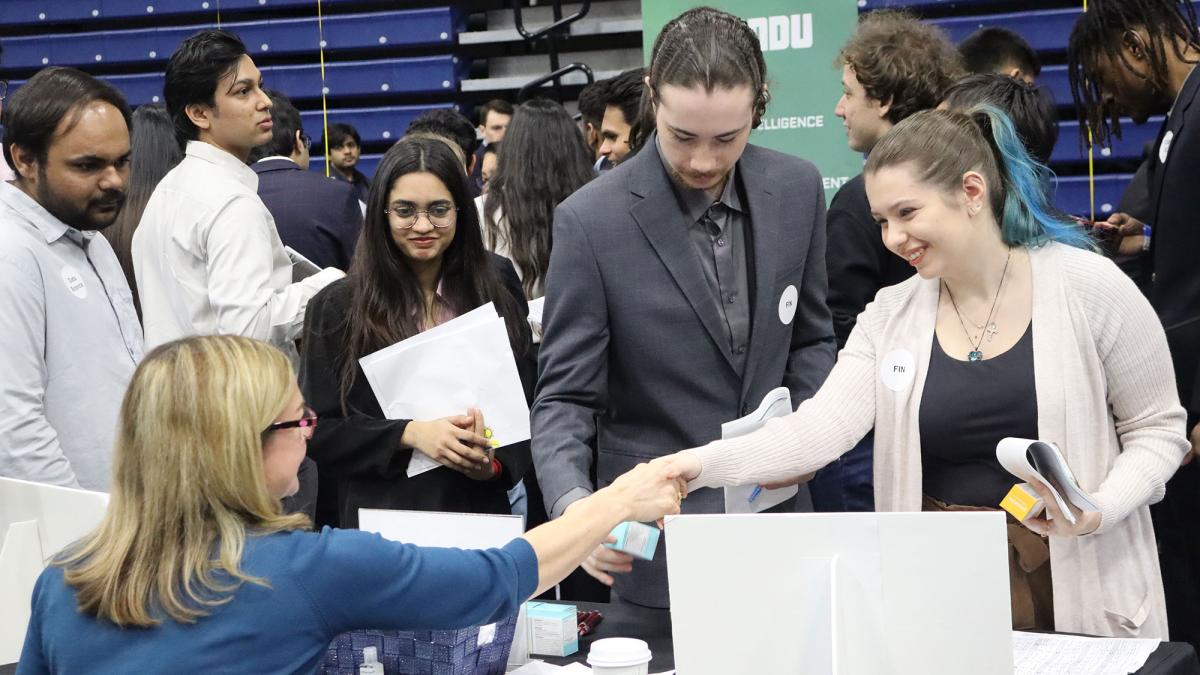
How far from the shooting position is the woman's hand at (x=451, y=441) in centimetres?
268

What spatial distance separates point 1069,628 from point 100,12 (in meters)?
9.06

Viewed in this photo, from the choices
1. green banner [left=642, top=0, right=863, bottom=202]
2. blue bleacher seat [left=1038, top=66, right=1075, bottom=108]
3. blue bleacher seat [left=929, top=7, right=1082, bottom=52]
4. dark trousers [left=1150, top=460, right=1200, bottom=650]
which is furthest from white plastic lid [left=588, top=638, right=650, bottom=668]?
blue bleacher seat [left=1038, top=66, right=1075, bottom=108]

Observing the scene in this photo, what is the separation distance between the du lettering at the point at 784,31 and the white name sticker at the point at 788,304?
7.71 feet

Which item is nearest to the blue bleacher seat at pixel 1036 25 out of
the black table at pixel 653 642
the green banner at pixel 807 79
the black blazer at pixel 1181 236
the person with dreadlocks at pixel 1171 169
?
the green banner at pixel 807 79

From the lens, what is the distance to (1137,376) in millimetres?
2086

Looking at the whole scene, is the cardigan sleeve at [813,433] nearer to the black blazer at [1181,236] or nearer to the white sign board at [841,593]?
the white sign board at [841,593]

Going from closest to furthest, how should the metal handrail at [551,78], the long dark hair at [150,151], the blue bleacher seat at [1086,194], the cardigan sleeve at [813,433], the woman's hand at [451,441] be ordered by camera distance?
the cardigan sleeve at [813,433], the woman's hand at [451,441], the long dark hair at [150,151], the blue bleacher seat at [1086,194], the metal handrail at [551,78]

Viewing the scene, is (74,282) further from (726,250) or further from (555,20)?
(555,20)

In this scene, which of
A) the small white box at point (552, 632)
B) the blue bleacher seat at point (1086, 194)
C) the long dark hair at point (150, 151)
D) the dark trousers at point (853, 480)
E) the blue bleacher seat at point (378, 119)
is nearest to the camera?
the small white box at point (552, 632)

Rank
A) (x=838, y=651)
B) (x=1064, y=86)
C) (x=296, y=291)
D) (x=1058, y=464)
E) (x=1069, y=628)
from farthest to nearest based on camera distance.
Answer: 1. (x=1064, y=86)
2. (x=296, y=291)
3. (x=1069, y=628)
4. (x=1058, y=464)
5. (x=838, y=651)

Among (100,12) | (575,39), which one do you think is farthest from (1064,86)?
(100,12)

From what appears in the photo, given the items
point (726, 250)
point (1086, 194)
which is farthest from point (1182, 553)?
point (1086, 194)

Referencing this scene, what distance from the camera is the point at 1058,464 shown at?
178 cm

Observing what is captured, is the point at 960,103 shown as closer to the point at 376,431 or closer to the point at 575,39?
the point at 376,431
